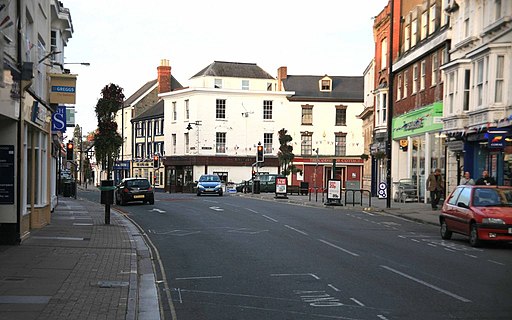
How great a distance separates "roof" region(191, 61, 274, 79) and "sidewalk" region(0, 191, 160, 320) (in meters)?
55.0

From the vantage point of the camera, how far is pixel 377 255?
47.1 ft

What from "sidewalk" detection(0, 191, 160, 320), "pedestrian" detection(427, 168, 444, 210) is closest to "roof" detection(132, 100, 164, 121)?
"pedestrian" detection(427, 168, 444, 210)

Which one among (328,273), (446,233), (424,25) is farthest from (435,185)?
(328,273)

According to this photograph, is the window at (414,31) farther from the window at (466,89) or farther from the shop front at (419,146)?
the window at (466,89)

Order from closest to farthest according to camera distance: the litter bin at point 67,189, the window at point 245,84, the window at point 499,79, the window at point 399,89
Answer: the window at point 499,79, the window at point 399,89, the litter bin at point 67,189, the window at point 245,84

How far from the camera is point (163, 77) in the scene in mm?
82188

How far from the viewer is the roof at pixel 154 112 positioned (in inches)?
3118

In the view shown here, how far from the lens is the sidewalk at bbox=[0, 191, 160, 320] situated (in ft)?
28.0

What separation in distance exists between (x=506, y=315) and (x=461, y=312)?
56cm

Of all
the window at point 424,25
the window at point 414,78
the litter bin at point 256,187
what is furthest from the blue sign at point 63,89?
the litter bin at point 256,187

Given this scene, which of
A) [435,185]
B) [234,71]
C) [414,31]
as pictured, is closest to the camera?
[435,185]

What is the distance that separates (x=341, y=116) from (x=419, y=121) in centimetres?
3613

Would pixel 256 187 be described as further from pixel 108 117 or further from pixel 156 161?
pixel 156 161

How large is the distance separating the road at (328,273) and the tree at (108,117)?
706 inches
